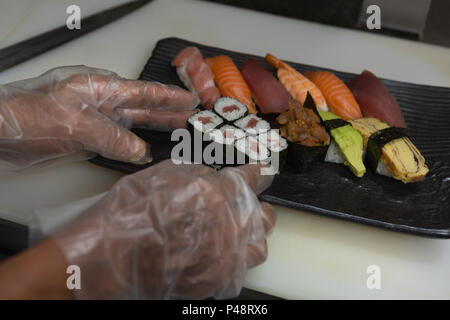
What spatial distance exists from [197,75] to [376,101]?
900mm

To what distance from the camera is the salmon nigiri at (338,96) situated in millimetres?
2293

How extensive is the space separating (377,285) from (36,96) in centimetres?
152

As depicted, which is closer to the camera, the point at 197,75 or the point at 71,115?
the point at 71,115

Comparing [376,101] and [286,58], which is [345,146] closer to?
[376,101]

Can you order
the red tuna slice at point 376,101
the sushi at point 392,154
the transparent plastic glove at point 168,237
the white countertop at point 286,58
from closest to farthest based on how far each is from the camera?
1. the transparent plastic glove at point 168,237
2. the white countertop at point 286,58
3. the sushi at point 392,154
4. the red tuna slice at point 376,101

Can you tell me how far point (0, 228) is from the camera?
1.77m

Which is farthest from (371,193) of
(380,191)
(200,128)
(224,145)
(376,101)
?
(200,128)

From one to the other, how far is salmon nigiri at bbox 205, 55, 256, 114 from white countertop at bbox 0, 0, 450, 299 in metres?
0.45

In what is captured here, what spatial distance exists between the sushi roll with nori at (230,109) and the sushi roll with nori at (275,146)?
173mm

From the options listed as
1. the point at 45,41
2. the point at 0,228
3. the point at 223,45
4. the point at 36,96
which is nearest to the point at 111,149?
the point at 36,96

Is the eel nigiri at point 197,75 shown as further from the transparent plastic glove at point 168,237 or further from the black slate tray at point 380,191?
the transparent plastic glove at point 168,237

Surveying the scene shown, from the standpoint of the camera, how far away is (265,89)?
2295mm

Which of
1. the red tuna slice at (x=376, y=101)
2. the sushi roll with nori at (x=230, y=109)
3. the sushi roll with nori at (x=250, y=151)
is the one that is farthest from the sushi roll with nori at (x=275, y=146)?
the red tuna slice at (x=376, y=101)

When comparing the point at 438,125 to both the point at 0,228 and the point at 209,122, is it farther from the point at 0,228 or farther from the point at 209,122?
the point at 0,228
